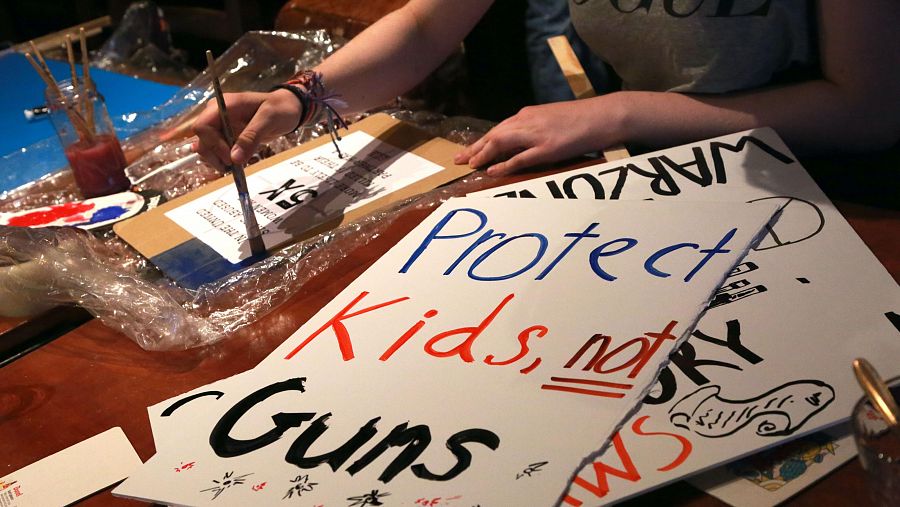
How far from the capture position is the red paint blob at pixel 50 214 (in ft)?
3.34

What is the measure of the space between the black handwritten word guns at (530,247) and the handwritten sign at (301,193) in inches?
6.9

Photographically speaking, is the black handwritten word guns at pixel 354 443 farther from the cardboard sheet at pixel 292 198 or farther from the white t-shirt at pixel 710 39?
the white t-shirt at pixel 710 39

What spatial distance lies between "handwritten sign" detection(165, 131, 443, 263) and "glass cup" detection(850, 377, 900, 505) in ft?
2.00

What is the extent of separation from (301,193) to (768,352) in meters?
0.60

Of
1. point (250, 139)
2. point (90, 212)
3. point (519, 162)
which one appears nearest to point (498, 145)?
point (519, 162)

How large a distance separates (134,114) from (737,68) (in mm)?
965

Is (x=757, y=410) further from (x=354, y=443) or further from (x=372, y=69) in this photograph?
(x=372, y=69)

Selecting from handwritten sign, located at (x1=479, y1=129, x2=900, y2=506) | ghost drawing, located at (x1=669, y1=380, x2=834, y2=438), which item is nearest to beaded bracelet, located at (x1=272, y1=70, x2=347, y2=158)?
handwritten sign, located at (x1=479, y1=129, x2=900, y2=506)

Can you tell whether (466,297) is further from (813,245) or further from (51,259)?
(51,259)

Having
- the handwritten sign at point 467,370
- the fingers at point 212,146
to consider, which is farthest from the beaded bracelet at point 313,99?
the handwritten sign at point 467,370

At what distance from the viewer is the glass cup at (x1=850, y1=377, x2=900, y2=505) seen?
1.44 feet

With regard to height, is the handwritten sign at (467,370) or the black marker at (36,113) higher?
the black marker at (36,113)

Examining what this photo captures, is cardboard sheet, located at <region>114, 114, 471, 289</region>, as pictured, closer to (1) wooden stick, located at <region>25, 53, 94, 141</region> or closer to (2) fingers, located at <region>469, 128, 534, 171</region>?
(2) fingers, located at <region>469, 128, 534, 171</region>

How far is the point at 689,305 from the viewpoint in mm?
633
